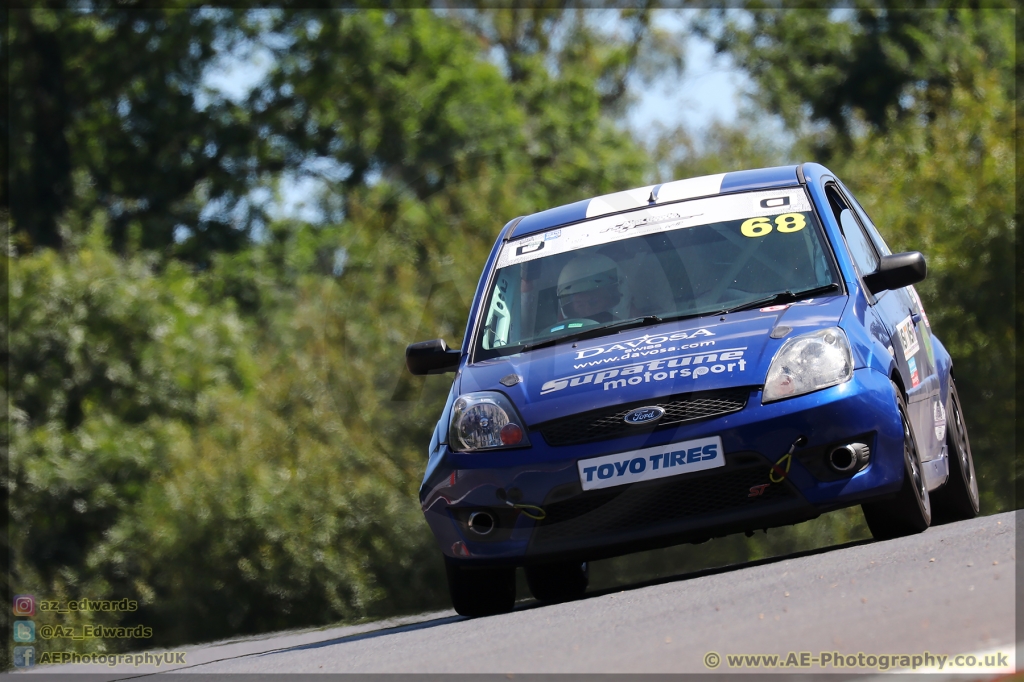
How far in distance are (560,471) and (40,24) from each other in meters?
28.9

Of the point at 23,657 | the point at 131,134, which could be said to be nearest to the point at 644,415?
the point at 23,657

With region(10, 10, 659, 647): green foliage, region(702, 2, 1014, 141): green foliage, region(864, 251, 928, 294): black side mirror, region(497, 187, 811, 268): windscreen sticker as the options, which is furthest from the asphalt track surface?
region(702, 2, 1014, 141): green foliage

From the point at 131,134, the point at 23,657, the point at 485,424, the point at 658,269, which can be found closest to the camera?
the point at 485,424

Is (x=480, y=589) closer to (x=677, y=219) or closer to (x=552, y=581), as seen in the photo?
(x=552, y=581)

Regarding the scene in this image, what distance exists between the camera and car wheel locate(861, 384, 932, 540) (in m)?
6.01

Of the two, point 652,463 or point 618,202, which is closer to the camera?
point 652,463

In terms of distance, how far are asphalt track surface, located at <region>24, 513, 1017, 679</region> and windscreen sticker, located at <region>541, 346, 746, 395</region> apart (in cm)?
88

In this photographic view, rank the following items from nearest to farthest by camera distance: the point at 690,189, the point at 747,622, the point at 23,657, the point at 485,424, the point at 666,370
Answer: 1. the point at 747,622
2. the point at 666,370
3. the point at 485,424
4. the point at 690,189
5. the point at 23,657

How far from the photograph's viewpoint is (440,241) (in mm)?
23625

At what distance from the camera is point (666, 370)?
6.02 meters

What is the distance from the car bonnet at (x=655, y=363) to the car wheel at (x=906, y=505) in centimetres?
58

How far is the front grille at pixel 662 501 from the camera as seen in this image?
232 inches

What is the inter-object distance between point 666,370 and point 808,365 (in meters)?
0.59

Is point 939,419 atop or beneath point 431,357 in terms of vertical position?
beneath
